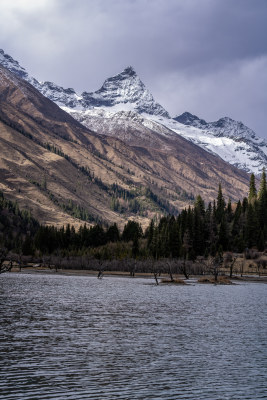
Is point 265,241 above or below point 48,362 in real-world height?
above

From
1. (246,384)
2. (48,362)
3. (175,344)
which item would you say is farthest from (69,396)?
(175,344)

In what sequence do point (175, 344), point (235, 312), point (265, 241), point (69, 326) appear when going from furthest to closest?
point (265, 241) → point (235, 312) → point (69, 326) → point (175, 344)

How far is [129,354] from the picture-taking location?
32.8 m

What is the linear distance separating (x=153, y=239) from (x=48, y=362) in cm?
17016

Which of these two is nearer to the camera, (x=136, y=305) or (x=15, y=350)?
(x=15, y=350)

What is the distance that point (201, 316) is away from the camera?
55.3 m

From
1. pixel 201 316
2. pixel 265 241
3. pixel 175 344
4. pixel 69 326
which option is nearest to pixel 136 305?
pixel 201 316

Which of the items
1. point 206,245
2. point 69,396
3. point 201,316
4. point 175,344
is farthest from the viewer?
point 206,245

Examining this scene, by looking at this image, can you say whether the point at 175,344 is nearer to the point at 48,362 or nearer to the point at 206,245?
the point at 48,362

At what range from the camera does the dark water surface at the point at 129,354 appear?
24000 millimetres

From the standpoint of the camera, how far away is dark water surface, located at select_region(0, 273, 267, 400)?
24.0 meters

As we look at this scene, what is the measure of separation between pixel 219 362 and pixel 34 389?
13.3 meters

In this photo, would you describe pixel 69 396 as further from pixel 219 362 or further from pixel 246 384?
pixel 219 362

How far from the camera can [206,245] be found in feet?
648
